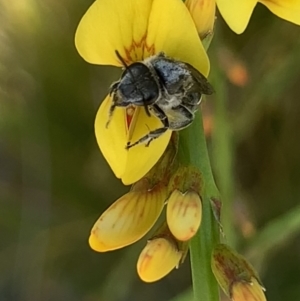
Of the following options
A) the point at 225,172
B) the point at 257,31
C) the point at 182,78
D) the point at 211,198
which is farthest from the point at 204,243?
the point at 257,31

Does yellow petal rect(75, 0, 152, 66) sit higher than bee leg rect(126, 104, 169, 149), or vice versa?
yellow petal rect(75, 0, 152, 66)

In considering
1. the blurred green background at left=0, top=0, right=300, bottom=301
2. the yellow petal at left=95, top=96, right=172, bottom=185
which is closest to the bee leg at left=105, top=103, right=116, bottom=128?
the yellow petal at left=95, top=96, right=172, bottom=185

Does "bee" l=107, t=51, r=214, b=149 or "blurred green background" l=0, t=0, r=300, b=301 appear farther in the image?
"blurred green background" l=0, t=0, r=300, b=301

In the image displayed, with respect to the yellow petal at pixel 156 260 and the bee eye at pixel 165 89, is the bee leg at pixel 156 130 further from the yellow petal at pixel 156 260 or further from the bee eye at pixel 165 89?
the yellow petal at pixel 156 260

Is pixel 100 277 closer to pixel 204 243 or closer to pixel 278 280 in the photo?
pixel 278 280

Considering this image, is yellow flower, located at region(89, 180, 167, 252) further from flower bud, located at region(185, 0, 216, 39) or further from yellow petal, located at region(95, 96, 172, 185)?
flower bud, located at region(185, 0, 216, 39)

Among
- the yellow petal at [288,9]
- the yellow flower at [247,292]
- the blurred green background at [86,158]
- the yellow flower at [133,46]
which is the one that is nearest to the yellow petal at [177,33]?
the yellow flower at [133,46]

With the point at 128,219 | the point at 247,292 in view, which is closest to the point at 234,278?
the point at 247,292
